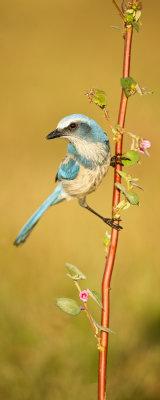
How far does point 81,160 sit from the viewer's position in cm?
136

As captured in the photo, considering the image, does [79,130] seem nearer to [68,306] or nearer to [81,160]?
[81,160]

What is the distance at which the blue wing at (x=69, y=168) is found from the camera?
53.9 inches

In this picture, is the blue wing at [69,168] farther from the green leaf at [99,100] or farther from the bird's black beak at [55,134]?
the green leaf at [99,100]

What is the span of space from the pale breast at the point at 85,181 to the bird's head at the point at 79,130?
0.07 metres

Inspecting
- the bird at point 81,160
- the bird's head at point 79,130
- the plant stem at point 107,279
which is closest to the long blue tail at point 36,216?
the bird at point 81,160

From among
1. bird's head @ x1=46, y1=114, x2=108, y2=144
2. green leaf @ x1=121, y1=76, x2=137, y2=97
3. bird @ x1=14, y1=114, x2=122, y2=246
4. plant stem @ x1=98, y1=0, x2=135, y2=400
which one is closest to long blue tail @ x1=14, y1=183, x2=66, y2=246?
bird @ x1=14, y1=114, x2=122, y2=246

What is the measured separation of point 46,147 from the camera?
3.14 meters

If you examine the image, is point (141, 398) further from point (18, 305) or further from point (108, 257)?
point (108, 257)

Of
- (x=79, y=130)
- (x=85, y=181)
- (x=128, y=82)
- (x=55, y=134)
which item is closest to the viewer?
(x=128, y=82)

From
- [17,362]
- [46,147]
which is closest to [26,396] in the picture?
[17,362]

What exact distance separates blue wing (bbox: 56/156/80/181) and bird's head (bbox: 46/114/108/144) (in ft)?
0.26

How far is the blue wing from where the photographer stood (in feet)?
4.49

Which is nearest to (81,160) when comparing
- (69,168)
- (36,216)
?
(69,168)

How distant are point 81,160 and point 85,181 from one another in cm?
6
